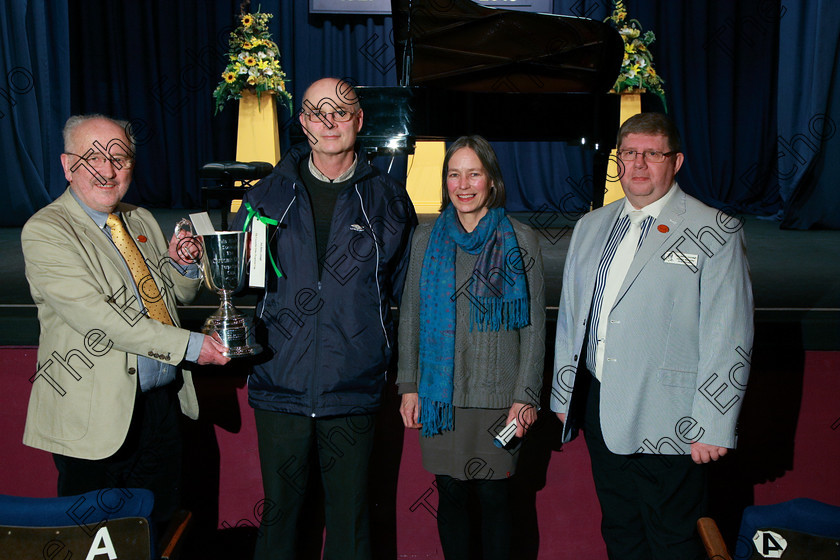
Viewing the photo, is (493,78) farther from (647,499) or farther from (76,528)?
(76,528)

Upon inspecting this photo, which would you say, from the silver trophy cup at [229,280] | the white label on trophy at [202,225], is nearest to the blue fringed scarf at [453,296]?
the silver trophy cup at [229,280]

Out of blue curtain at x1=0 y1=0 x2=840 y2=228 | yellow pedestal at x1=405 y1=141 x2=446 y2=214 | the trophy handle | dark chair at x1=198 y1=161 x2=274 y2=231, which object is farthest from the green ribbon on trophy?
blue curtain at x1=0 y1=0 x2=840 y2=228

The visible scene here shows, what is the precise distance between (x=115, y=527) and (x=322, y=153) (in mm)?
1074

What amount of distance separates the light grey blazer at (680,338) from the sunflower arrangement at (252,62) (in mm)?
5248

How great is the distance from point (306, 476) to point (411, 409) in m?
0.36

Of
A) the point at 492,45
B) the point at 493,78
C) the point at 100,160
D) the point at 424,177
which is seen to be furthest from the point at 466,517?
the point at 424,177

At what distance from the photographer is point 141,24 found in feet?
24.9

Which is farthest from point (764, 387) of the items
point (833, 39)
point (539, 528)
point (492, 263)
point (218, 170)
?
point (833, 39)

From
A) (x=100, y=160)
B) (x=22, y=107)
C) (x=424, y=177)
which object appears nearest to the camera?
(x=100, y=160)

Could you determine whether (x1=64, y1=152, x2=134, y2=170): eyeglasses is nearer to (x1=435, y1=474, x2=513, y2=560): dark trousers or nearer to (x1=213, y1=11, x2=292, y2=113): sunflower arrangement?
(x1=435, y1=474, x2=513, y2=560): dark trousers

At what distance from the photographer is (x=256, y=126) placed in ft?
22.0

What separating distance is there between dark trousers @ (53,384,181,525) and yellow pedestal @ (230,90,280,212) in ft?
16.3

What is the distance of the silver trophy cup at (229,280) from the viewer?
Answer: 72.4 inches

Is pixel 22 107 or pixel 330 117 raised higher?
pixel 22 107
